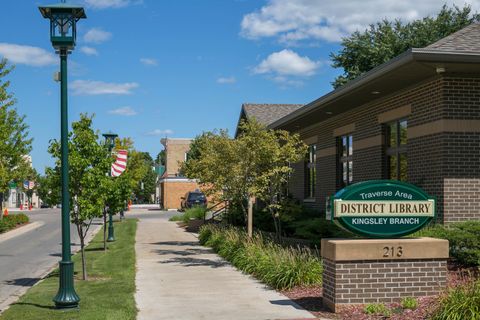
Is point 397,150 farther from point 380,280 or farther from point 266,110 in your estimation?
point 266,110

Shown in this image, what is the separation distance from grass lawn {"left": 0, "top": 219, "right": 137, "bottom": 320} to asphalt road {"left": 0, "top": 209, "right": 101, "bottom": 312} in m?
0.54

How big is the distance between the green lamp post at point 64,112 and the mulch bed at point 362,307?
355cm

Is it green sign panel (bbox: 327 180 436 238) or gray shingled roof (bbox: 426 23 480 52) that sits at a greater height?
gray shingled roof (bbox: 426 23 480 52)

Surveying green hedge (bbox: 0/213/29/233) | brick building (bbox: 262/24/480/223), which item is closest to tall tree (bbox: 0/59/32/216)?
green hedge (bbox: 0/213/29/233)

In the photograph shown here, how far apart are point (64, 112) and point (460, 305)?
6340mm

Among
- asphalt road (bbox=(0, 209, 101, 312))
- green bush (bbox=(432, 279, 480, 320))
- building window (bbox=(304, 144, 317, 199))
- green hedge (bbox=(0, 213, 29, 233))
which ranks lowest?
asphalt road (bbox=(0, 209, 101, 312))

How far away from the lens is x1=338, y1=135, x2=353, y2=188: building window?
18.8 m

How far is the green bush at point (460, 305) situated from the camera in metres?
6.99

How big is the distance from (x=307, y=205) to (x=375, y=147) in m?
6.67

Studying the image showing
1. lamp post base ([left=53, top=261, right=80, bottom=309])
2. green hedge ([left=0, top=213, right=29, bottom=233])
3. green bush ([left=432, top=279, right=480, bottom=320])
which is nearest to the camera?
green bush ([left=432, top=279, right=480, bottom=320])

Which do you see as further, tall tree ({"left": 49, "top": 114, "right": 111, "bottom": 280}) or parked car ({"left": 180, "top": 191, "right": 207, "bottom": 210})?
parked car ({"left": 180, "top": 191, "right": 207, "bottom": 210})

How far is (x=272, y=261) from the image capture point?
40.0ft

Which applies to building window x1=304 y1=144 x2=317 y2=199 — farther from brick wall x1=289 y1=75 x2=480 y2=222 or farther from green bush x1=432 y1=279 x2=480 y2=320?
green bush x1=432 y1=279 x2=480 y2=320

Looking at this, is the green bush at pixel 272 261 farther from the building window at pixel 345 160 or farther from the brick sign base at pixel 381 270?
the building window at pixel 345 160
